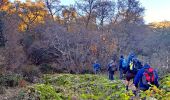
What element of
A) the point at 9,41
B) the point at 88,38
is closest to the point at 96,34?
the point at 88,38

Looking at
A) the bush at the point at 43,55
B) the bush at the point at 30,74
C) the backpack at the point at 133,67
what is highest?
the bush at the point at 43,55

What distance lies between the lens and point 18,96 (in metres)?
16.4

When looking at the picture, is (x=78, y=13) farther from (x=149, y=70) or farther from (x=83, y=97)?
(x=149, y=70)

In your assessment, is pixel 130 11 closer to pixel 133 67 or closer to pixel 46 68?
pixel 46 68

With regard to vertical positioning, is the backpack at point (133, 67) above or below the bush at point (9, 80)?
above

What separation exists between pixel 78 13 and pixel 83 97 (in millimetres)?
35728

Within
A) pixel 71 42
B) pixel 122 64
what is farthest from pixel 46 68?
pixel 122 64

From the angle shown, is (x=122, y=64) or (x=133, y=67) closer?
(x=133, y=67)

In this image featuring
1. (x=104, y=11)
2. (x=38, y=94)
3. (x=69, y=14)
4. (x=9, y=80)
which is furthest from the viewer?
(x=69, y=14)

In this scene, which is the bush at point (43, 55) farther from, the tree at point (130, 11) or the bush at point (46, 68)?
the tree at point (130, 11)

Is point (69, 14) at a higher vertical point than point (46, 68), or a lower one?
higher

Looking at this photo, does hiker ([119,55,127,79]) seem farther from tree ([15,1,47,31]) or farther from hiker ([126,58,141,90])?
tree ([15,1,47,31])

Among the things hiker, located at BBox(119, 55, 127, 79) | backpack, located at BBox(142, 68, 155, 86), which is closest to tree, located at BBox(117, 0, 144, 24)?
hiker, located at BBox(119, 55, 127, 79)

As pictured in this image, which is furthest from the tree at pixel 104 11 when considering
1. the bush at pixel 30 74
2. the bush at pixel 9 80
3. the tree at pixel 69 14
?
the bush at pixel 9 80
